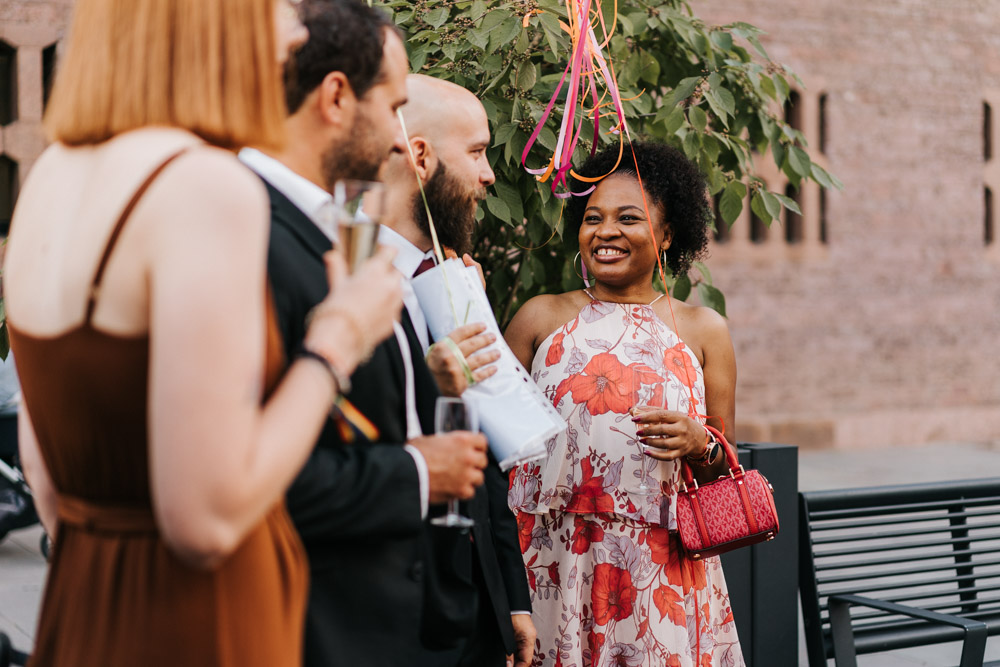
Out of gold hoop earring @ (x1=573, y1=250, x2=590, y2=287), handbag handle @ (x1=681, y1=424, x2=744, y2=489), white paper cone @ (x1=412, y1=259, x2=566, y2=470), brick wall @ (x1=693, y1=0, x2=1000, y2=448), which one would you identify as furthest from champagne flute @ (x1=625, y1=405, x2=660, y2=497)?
brick wall @ (x1=693, y1=0, x2=1000, y2=448)

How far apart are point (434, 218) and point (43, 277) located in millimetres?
1260

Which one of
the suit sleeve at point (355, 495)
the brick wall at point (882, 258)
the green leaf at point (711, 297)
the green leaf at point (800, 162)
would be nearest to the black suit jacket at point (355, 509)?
the suit sleeve at point (355, 495)

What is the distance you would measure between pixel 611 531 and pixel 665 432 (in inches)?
12.3

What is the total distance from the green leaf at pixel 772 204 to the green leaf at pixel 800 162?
0.11 meters

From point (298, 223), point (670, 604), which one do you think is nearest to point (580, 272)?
point (670, 604)

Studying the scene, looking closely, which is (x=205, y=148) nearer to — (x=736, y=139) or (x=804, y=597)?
(x=736, y=139)

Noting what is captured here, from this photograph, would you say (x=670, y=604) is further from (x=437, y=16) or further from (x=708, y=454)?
(x=437, y=16)

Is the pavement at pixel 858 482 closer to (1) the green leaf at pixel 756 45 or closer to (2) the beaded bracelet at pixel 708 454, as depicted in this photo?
(2) the beaded bracelet at pixel 708 454

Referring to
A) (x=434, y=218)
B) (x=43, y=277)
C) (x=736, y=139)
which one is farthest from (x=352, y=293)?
(x=736, y=139)

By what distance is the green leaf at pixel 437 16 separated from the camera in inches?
115

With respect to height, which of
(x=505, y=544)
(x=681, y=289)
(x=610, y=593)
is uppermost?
(x=681, y=289)

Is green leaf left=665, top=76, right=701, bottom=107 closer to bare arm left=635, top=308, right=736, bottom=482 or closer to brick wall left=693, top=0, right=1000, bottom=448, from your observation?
bare arm left=635, top=308, right=736, bottom=482

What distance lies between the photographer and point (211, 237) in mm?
1212

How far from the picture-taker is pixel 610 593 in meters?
2.85
